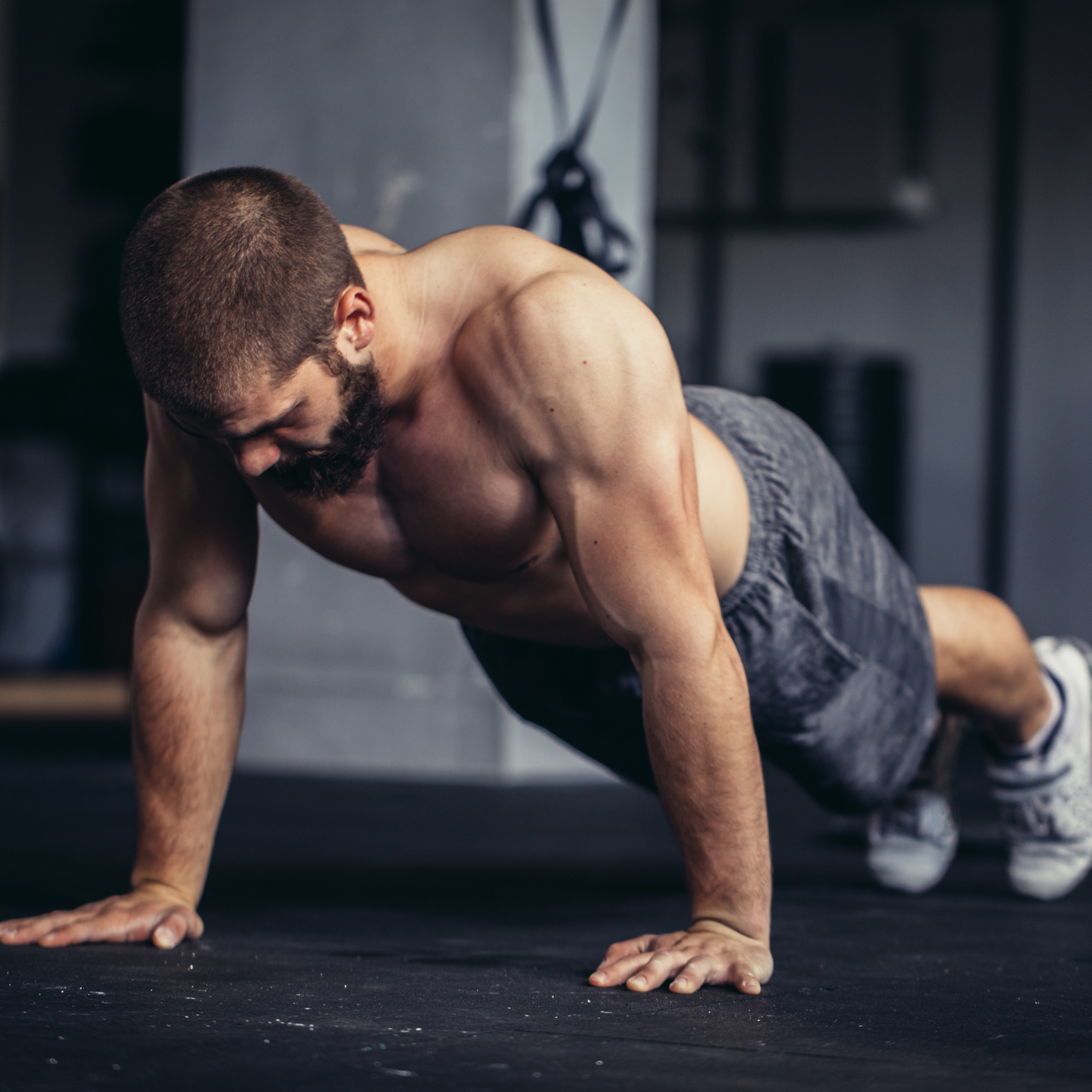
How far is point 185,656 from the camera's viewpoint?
4.69 feet

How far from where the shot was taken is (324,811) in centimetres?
247

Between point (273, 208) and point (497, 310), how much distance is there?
0.21m

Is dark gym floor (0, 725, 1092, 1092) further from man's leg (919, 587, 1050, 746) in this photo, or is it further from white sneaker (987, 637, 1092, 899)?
man's leg (919, 587, 1050, 746)

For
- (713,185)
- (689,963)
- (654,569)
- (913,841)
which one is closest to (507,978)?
(689,963)

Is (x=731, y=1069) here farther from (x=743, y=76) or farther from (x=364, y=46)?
(x=743, y=76)

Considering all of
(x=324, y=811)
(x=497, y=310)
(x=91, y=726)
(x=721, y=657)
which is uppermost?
(x=497, y=310)

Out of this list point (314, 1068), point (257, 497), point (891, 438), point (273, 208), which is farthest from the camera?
point (891, 438)

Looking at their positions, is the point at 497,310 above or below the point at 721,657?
above

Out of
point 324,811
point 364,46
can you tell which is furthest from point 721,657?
point 364,46

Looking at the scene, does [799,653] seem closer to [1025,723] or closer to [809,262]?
[1025,723]

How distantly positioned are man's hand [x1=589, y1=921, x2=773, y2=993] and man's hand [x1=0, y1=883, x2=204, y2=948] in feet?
1.40

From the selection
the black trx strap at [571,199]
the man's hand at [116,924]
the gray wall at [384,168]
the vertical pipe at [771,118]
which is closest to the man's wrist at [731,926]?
the man's hand at [116,924]

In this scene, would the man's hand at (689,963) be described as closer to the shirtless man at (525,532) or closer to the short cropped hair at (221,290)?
the shirtless man at (525,532)

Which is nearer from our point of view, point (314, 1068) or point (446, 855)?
point (314, 1068)
